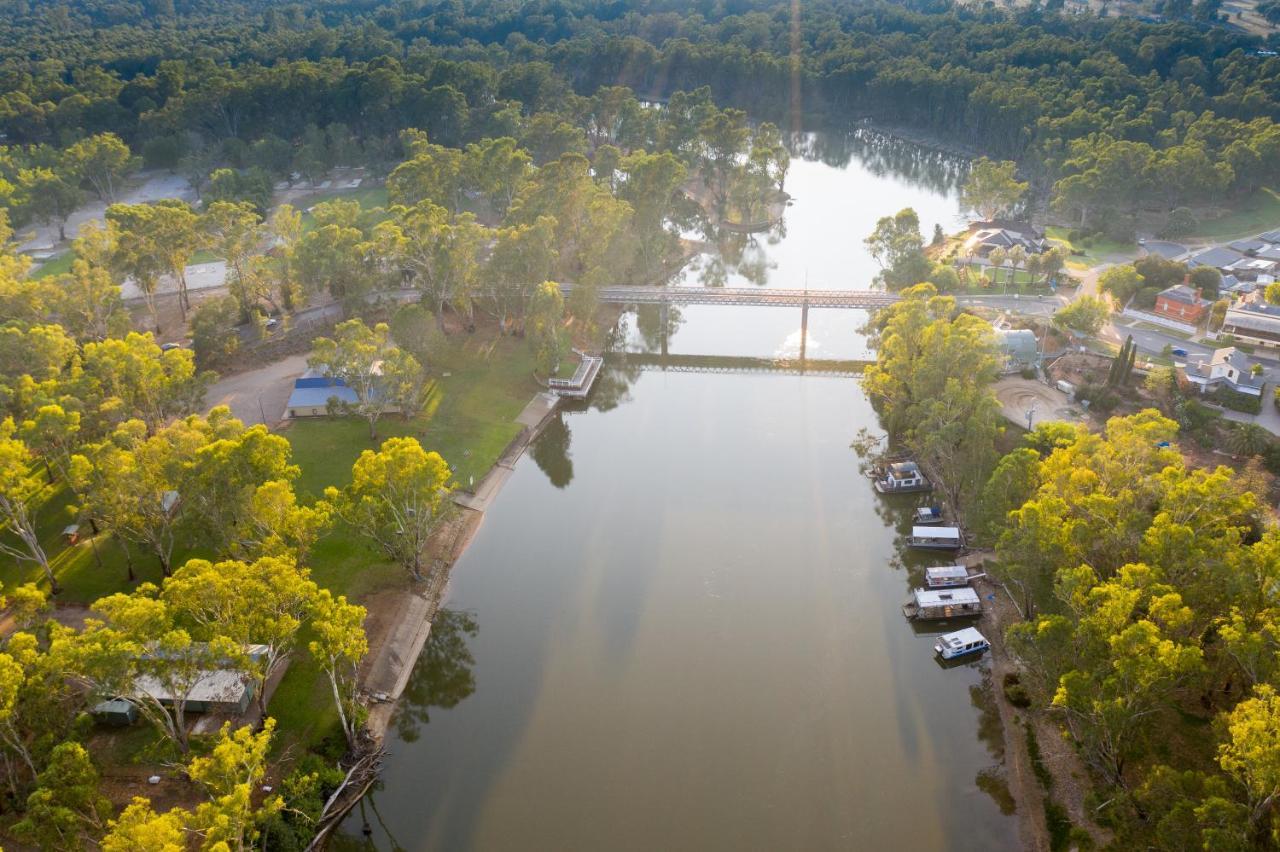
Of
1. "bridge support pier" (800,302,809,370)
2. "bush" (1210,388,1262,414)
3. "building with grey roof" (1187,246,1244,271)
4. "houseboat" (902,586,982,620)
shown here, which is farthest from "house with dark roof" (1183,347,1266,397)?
"houseboat" (902,586,982,620)

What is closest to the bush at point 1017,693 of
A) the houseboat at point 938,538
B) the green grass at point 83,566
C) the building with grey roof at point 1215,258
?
the houseboat at point 938,538

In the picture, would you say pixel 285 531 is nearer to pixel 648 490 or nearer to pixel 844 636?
pixel 648 490

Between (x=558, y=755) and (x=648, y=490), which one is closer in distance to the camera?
(x=558, y=755)

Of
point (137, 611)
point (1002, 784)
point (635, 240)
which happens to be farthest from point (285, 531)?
point (635, 240)

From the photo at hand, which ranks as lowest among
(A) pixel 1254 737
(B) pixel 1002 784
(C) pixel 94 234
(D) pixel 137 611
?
(B) pixel 1002 784

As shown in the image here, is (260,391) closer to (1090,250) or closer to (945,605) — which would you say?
(945,605)

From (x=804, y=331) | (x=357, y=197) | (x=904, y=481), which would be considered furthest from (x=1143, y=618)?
(x=357, y=197)
